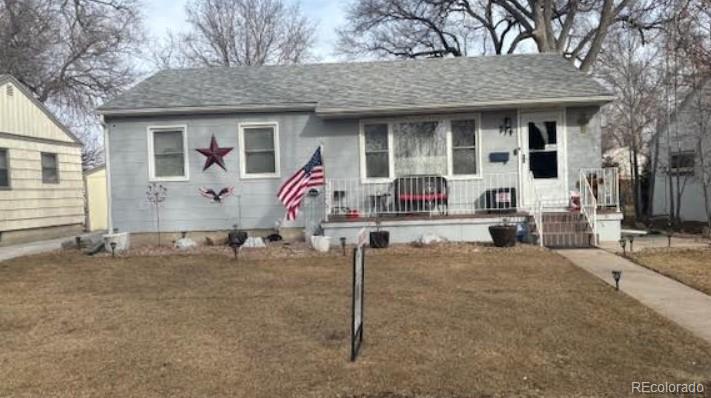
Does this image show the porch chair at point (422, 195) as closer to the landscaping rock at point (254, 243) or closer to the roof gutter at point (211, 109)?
the roof gutter at point (211, 109)

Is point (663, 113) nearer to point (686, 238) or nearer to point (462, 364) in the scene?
point (686, 238)

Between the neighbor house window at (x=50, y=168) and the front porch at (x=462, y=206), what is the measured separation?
9511mm

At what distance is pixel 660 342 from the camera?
5.33 metres

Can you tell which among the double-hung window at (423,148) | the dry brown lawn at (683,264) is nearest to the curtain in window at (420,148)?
the double-hung window at (423,148)

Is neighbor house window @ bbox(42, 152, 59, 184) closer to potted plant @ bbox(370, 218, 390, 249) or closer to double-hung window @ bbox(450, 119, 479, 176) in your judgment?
potted plant @ bbox(370, 218, 390, 249)

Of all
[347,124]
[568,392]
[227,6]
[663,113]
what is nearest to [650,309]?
[568,392]

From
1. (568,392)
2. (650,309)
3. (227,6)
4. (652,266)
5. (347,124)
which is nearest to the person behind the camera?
(568,392)

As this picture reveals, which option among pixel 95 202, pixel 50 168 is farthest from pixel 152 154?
pixel 95 202

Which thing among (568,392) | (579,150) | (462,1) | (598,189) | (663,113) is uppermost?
(462,1)

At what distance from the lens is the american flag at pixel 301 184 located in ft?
40.5

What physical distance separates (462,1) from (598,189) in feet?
67.3

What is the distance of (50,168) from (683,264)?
16541 millimetres

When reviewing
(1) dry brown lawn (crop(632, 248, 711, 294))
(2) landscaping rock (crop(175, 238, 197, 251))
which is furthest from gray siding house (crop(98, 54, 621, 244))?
(1) dry brown lawn (crop(632, 248, 711, 294))

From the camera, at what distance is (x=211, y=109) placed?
13578 millimetres
